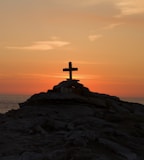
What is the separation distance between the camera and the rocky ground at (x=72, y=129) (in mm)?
16031

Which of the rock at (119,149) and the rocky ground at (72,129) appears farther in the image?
the rock at (119,149)

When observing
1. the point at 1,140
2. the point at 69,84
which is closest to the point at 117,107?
the point at 69,84

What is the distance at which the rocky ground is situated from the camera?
52.6ft

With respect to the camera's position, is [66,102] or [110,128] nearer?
[110,128]

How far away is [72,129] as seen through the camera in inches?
781

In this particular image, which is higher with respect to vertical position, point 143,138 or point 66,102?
point 66,102

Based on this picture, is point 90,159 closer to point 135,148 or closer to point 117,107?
point 135,148

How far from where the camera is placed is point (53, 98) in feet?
82.4

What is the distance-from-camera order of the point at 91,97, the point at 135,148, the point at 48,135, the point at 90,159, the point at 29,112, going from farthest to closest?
the point at 91,97 → the point at 29,112 → the point at 48,135 → the point at 135,148 → the point at 90,159

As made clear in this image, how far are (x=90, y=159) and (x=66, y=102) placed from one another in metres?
10.4

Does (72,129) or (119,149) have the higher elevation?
(72,129)

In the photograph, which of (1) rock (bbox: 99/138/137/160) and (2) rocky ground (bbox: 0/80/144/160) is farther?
(1) rock (bbox: 99/138/137/160)

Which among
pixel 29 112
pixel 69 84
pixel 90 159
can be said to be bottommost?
pixel 90 159

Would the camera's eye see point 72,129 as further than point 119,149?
Yes
